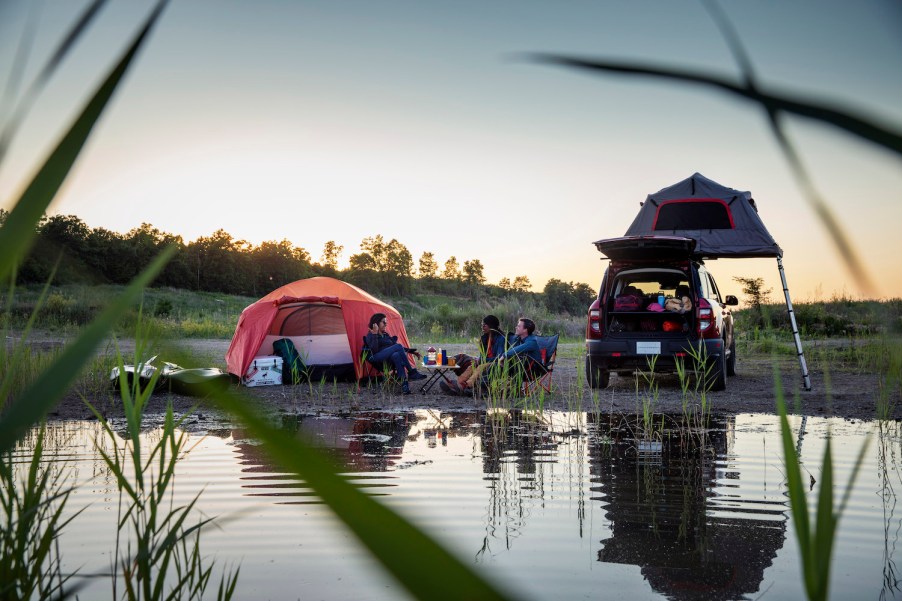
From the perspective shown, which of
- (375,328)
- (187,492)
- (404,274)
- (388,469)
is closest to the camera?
(187,492)

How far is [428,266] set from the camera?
3797 inches

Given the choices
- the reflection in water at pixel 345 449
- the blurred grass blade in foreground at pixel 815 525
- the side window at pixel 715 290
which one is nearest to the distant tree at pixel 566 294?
the side window at pixel 715 290

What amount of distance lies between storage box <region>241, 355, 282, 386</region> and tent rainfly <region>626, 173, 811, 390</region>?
6.10 m

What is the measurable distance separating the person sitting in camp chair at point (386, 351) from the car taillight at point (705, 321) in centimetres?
415

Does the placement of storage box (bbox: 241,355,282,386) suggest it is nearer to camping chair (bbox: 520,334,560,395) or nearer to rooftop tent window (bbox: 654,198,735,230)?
camping chair (bbox: 520,334,560,395)

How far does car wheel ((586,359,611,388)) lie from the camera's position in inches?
450

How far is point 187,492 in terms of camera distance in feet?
17.7

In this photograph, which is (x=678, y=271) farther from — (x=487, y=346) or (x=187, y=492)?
(x=187, y=492)

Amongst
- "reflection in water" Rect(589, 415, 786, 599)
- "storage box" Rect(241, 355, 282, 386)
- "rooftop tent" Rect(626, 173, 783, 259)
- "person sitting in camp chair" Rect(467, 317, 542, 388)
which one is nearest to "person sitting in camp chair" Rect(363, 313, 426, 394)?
"person sitting in camp chair" Rect(467, 317, 542, 388)

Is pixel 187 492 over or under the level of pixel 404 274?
under

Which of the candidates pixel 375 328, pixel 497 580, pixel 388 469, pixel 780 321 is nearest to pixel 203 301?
pixel 780 321

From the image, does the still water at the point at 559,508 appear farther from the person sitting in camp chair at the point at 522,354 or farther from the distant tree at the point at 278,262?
the distant tree at the point at 278,262

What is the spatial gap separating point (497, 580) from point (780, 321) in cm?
2432

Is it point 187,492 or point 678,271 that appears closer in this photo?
point 187,492
